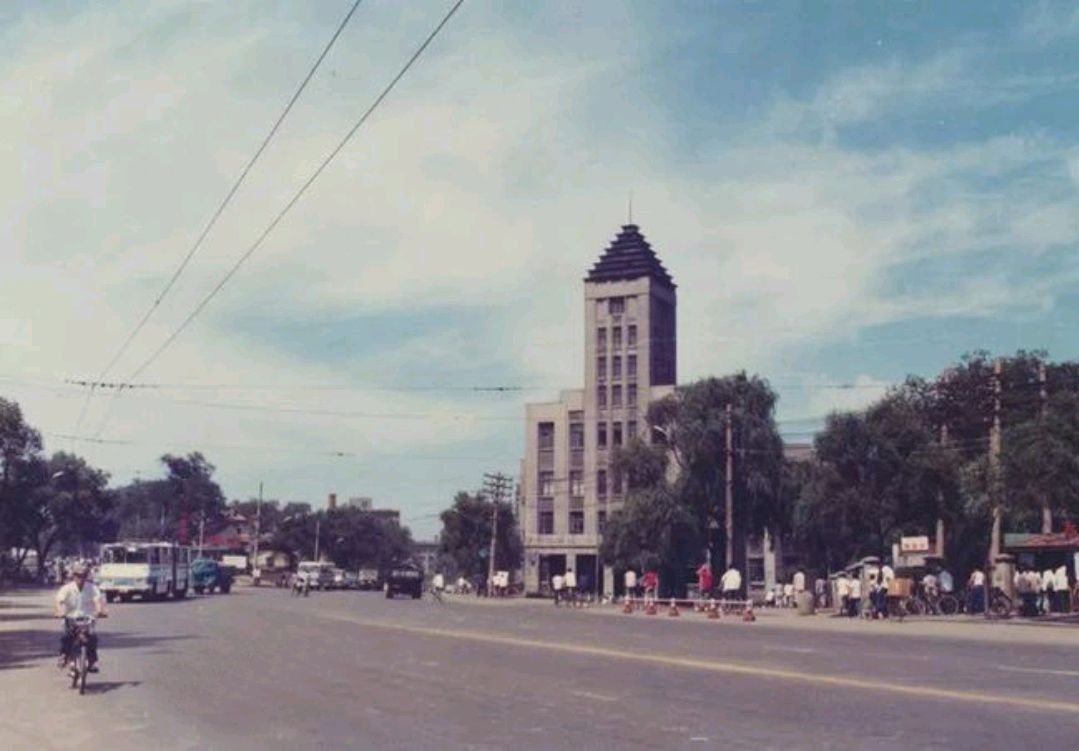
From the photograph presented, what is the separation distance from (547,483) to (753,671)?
300 feet

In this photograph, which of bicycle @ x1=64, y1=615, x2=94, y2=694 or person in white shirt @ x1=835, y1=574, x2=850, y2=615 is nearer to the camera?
bicycle @ x1=64, y1=615, x2=94, y2=694

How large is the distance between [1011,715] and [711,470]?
56703 mm

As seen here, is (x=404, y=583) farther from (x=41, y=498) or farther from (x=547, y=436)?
(x=41, y=498)

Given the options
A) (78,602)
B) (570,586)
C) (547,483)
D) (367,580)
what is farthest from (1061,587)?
(367,580)

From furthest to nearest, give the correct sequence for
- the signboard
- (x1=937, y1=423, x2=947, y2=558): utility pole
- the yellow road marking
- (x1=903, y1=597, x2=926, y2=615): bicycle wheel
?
(x1=937, y1=423, x2=947, y2=558): utility pole
the signboard
(x1=903, y1=597, x2=926, y2=615): bicycle wheel
the yellow road marking

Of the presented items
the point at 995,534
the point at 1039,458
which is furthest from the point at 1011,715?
the point at 995,534

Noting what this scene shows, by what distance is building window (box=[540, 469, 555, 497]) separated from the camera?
109719 mm

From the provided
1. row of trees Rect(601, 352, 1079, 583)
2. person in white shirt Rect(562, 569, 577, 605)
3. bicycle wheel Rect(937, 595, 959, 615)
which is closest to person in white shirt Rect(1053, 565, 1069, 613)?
bicycle wheel Rect(937, 595, 959, 615)

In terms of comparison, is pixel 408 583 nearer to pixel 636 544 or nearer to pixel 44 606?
pixel 636 544

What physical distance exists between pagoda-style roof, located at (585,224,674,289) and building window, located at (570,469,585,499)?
18.6m

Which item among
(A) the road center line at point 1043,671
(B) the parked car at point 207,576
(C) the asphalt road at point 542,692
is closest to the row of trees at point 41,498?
→ (B) the parked car at point 207,576

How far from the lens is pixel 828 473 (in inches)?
2486

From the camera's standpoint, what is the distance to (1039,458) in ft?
138

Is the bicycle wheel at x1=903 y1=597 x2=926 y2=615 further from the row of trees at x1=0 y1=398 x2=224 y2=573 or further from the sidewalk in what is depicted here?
the row of trees at x1=0 y1=398 x2=224 y2=573
